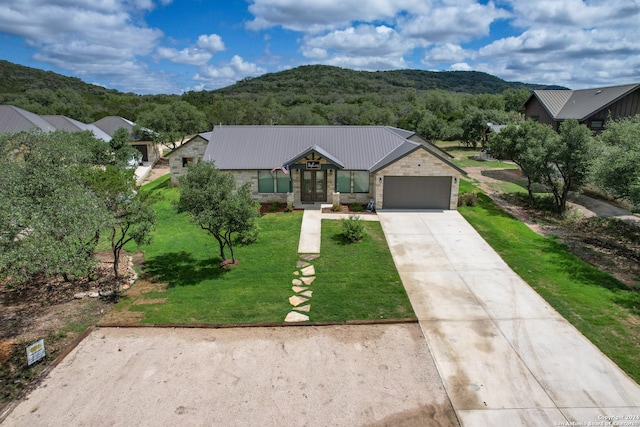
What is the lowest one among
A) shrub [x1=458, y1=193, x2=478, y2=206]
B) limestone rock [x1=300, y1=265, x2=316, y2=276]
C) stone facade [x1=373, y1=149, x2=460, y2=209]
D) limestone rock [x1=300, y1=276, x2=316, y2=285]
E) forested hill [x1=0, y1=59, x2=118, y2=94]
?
limestone rock [x1=300, y1=276, x2=316, y2=285]

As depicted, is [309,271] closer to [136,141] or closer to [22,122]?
[22,122]

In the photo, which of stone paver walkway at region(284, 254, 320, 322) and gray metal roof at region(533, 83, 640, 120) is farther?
gray metal roof at region(533, 83, 640, 120)

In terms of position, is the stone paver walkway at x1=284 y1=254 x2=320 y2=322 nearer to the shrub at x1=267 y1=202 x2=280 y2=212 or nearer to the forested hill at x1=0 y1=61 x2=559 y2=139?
the shrub at x1=267 y1=202 x2=280 y2=212

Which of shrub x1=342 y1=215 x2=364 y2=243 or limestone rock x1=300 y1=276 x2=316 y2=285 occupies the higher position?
shrub x1=342 y1=215 x2=364 y2=243

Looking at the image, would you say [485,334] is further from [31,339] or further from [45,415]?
[31,339]

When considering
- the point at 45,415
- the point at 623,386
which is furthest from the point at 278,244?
the point at 623,386

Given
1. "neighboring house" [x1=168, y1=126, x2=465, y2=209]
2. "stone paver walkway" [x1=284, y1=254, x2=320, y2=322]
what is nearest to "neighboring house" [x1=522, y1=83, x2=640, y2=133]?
"neighboring house" [x1=168, y1=126, x2=465, y2=209]

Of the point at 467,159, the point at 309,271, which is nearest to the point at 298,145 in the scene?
the point at 309,271
